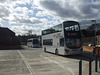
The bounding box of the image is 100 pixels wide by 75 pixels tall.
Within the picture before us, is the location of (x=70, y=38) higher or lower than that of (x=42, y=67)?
higher

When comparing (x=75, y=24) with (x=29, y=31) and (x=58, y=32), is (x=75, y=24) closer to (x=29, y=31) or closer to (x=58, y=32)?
(x=58, y=32)

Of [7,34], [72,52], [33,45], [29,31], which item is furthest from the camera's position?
[29,31]

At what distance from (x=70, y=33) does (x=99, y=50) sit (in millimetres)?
4946

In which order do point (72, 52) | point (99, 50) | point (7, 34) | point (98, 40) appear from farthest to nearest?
point (7, 34)
point (98, 40)
point (99, 50)
point (72, 52)

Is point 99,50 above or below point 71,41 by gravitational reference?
below

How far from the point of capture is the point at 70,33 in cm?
1617

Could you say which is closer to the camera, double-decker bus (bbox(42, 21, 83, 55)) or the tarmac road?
the tarmac road

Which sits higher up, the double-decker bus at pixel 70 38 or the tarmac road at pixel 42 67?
the double-decker bus at pixel 70 38

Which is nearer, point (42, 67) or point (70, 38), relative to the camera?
point (42, 67)

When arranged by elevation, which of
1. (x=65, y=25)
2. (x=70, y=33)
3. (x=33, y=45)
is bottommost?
(x=33, y=45)

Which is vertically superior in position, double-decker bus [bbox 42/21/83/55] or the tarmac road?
double-decker bus [bbox 42/21/83/55]

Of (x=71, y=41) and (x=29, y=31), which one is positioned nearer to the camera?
(x=71, y=41)

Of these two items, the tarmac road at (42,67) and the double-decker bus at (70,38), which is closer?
the tarmac road at (42,67)

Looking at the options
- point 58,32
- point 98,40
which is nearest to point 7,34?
point 98,40
